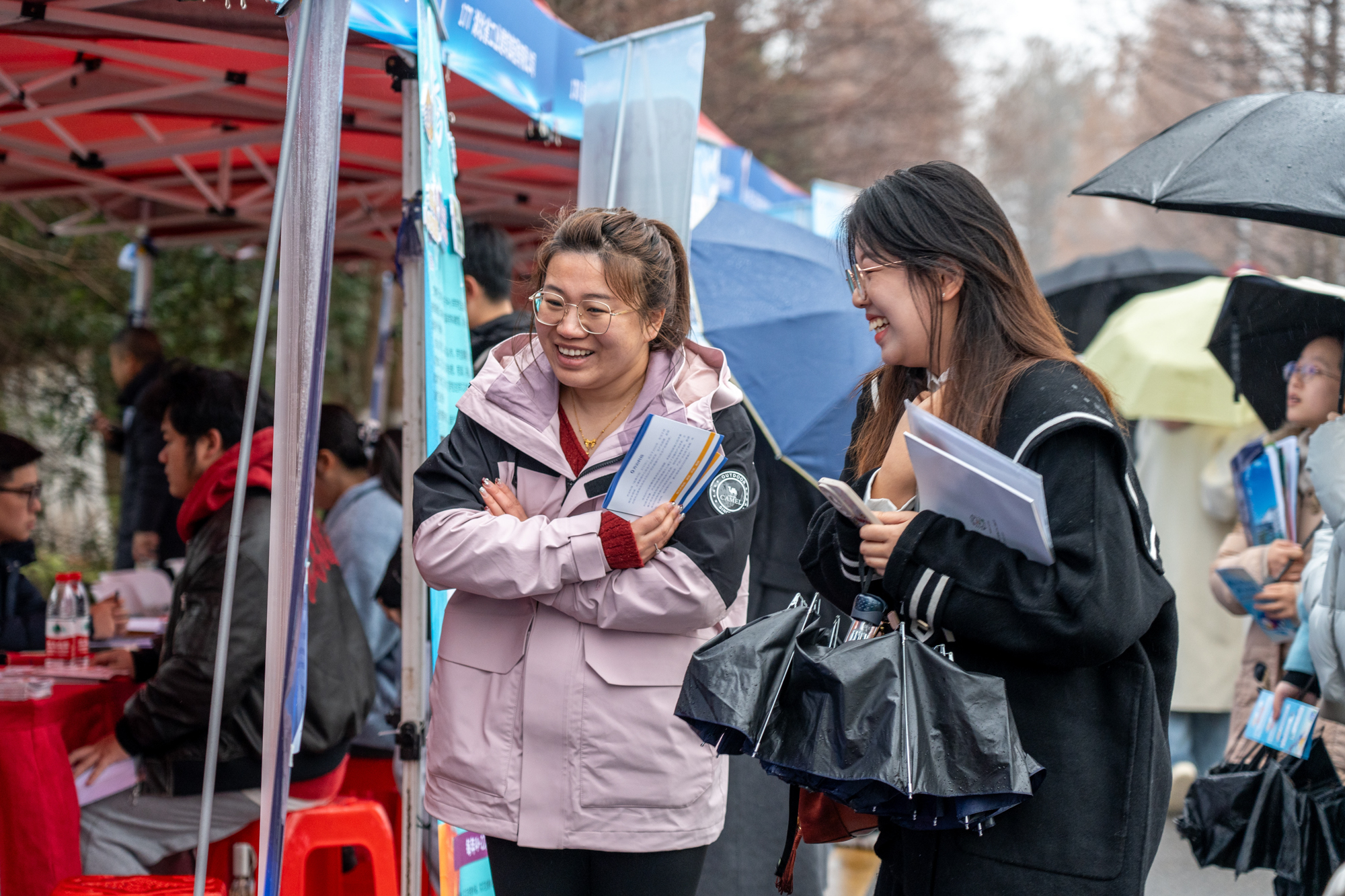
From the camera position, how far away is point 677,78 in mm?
4074

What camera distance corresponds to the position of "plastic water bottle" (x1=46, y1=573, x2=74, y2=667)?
3.84 meters

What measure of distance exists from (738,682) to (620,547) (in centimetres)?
60

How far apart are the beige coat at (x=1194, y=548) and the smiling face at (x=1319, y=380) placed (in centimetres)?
269

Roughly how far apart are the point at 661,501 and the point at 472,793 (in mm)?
679

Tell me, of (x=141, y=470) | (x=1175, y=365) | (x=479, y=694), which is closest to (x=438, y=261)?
(x=479, y=694)

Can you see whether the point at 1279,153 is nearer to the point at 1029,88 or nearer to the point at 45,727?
the point at 45,727

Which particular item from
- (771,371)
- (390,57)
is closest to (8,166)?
(390,57)

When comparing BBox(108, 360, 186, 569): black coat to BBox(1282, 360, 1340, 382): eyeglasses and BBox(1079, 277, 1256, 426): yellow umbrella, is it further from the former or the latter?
BBox(1282, 360, 1340, 382): eyeglasses

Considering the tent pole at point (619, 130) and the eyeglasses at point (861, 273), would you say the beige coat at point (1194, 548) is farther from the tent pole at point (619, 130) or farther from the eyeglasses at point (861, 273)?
the eyeglasses at point (861, 273)

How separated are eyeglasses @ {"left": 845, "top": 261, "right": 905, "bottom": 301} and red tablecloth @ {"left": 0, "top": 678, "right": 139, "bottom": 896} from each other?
2481mm

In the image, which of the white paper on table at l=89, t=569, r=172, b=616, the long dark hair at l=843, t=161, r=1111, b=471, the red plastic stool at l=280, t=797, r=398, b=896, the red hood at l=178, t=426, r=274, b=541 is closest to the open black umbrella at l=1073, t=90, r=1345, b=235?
the long dark hair at l=843, t=161, r=1111, b=471

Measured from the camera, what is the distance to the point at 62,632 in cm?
385

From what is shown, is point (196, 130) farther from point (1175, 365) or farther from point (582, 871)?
point (1175, 365)

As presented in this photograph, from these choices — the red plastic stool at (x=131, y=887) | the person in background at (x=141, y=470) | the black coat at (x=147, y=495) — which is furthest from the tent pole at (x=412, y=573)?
the black coat at (x=147, y=495)
